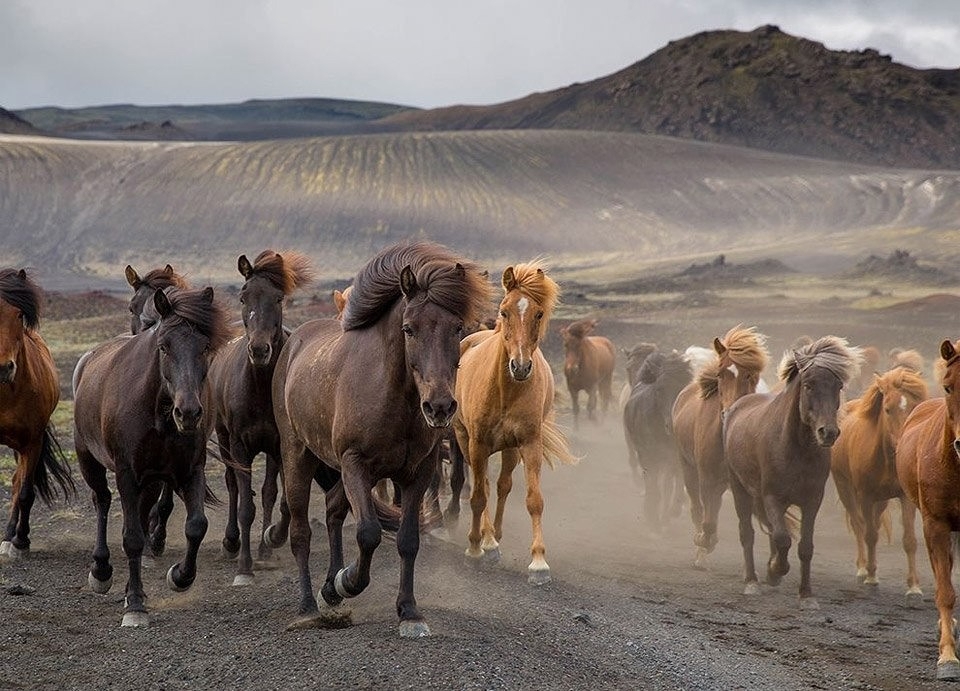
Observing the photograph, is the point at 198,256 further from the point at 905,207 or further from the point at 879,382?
the point at 879,382

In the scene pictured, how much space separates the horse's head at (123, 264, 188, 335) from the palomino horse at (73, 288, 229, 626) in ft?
4.16

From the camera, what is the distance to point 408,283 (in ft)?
24.6

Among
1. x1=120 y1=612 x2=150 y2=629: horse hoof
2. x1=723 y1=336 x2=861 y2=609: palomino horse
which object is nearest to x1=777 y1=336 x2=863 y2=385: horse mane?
x1=723 y1=336 x2=861 y2=609: palomino horse

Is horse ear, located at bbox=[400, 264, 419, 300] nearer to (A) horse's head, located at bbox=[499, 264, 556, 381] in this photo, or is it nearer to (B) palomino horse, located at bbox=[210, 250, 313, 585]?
(B) palomino horse, located at bbox=[210, 250, 313, 585]

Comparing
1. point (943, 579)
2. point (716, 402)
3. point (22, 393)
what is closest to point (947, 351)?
point (943, 579)

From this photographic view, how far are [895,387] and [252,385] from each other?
5.88m

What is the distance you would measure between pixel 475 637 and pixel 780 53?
411 feet

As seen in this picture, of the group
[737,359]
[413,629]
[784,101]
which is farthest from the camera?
[784,101]

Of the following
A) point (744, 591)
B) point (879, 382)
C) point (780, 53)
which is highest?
point (780, 53)

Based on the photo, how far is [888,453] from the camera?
11.6 m

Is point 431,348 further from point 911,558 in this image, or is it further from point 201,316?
point 911,558

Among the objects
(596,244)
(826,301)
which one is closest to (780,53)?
(596,244)

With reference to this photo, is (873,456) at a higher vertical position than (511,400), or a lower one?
lower

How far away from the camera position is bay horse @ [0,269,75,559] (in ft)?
35.1
